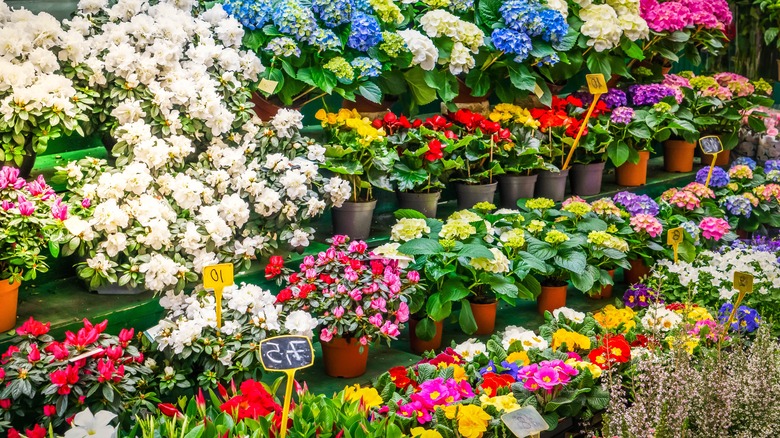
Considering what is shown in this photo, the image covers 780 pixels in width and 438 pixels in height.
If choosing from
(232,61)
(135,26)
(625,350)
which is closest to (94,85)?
(135,26)

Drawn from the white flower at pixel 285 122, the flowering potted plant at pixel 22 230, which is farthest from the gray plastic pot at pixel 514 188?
the flowering potted plant at pixel 22 230

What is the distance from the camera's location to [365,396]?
268cm

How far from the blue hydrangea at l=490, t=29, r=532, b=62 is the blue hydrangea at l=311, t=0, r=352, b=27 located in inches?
36.8

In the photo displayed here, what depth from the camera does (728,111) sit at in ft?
17.9

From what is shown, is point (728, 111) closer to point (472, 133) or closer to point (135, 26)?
point (472, 133)

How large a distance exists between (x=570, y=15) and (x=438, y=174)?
5.11 feet

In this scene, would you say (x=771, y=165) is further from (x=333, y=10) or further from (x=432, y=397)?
(x=432, y=397)

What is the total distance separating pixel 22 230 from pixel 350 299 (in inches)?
43.6

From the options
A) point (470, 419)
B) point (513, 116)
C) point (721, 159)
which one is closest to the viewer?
point (470, 419)

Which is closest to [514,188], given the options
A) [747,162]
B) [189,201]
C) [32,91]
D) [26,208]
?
[747,162]

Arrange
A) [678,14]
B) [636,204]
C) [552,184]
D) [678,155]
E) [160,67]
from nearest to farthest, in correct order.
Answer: [160,67], [636,204], [552,184], [678,14], [678,155]

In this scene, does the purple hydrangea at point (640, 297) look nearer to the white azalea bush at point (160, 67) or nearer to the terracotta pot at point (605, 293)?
the terracotta pot at point (605, 293)

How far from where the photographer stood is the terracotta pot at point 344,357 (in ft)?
10.6

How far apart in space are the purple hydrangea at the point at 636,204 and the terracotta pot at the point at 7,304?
2919mm
